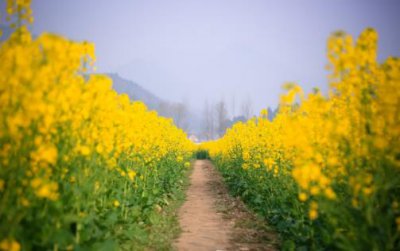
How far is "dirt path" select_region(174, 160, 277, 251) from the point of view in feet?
20.2

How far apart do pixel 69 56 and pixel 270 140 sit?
6708mm

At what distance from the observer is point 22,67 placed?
2928 mm

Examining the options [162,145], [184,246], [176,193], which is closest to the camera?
[184,246]

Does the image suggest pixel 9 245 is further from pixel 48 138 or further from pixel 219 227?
pixel 219 227

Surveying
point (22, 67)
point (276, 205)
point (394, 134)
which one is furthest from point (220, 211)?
point (22, 67)

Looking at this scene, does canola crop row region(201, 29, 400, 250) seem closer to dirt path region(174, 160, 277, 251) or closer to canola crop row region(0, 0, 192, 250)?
dirt path region(174, 160, 277, 251)

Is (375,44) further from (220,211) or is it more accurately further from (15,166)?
(220,211)

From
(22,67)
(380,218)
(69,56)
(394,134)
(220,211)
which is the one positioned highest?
(69,56)

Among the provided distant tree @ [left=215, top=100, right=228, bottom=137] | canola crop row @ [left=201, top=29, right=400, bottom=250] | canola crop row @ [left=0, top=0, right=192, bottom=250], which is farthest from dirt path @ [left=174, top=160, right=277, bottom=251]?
distant tree @ [left=215, top=100, right=228, bottom=137]

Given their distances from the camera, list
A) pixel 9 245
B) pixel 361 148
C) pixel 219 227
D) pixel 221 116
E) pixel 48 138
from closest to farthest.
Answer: pixel 9 245 < pixel 48 138 < pixel 361 148 < pixel 219 227 < pixel 221 116

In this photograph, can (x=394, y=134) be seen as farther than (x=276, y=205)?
No

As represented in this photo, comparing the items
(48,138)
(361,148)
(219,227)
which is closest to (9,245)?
(48,138)

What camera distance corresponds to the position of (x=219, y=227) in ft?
25.0

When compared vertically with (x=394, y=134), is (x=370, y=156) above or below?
below
